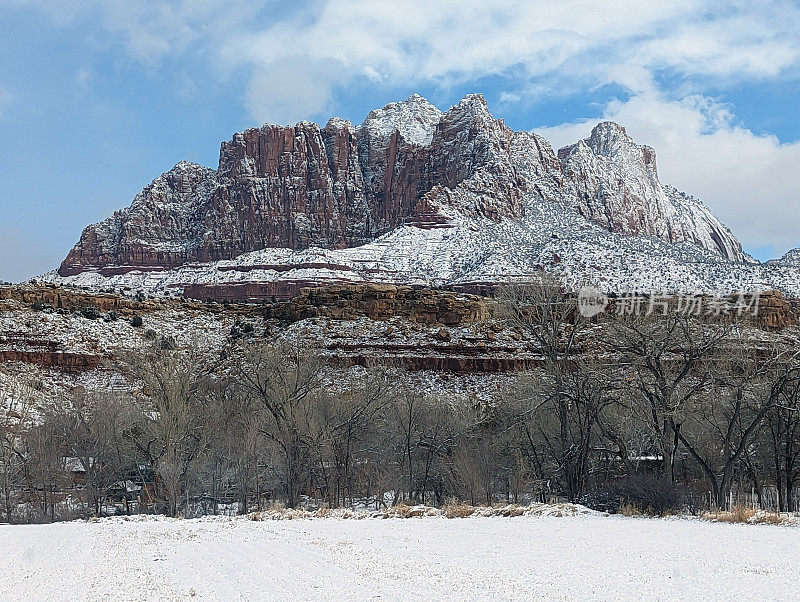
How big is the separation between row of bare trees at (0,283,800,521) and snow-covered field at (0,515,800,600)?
850 cm

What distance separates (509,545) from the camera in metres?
10.7

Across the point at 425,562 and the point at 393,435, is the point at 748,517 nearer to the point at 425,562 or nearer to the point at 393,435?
the point at 425,562

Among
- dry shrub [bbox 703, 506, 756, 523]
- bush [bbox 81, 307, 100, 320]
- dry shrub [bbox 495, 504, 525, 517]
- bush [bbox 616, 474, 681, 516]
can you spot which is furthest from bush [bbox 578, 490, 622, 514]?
bush [bbox 81, 307, 100, 320]

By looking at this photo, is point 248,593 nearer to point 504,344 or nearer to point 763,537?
point 763,537

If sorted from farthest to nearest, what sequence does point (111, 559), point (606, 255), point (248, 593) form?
point (606, 255), point (111, 559), point (248, 593)

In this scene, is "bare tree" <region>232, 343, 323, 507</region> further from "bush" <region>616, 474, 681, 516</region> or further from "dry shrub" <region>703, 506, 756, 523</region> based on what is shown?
"dry shrub" <region>703, 506, 756, 523</region>

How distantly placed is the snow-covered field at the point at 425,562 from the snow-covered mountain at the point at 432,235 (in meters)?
39.3

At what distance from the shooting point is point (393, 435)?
3288 centimetres

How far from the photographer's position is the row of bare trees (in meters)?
21.5

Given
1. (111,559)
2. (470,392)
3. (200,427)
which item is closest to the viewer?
(111,559)

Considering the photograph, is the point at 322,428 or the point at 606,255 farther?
the point at 606,255

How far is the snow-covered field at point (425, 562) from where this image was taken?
24.9 feet

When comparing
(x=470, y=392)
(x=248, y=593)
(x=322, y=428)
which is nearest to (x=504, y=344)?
(x=470, y=392)

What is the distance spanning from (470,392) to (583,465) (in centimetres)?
2468
